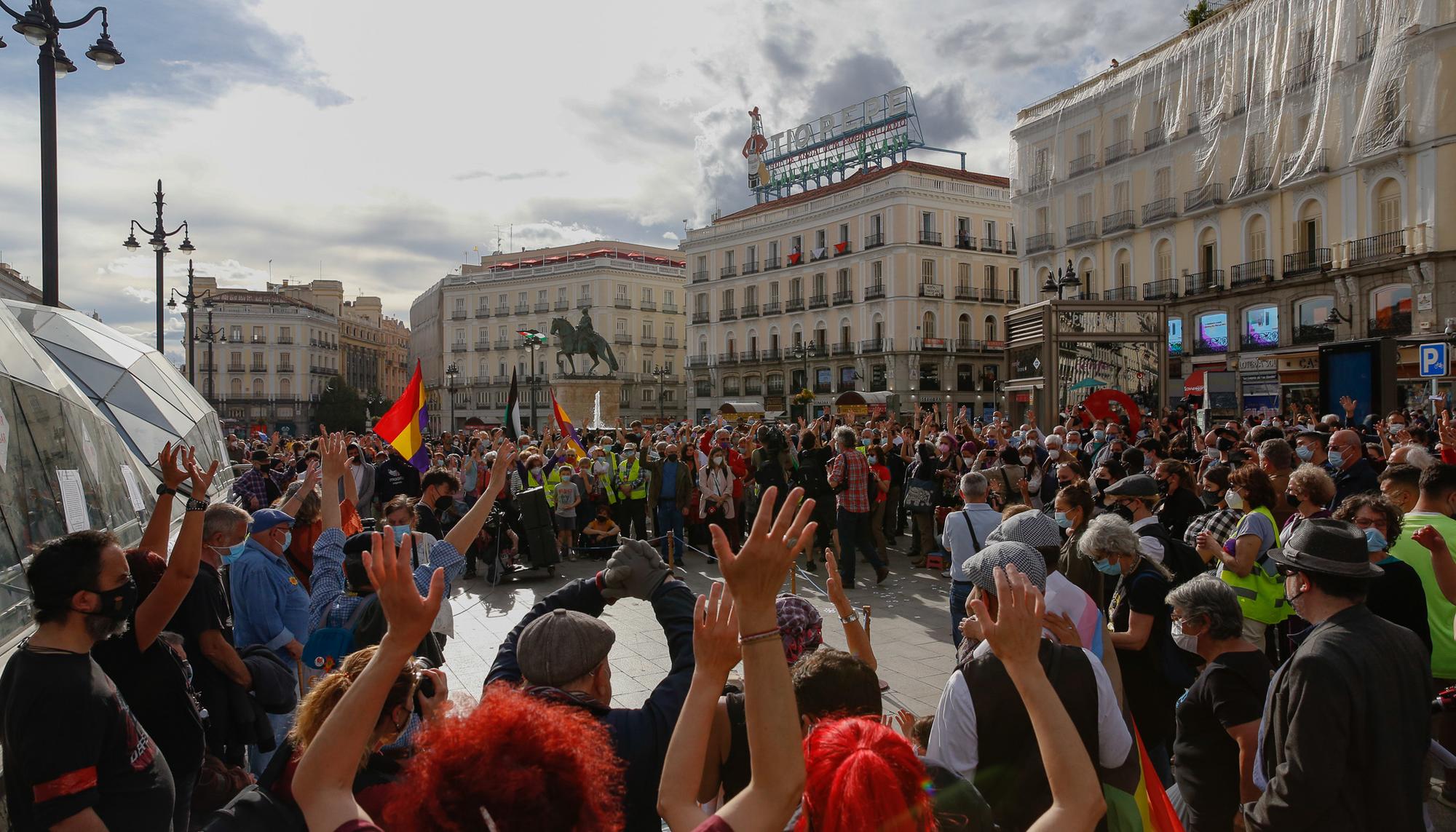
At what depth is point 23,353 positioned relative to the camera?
6039mm

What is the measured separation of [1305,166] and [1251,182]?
444 cm

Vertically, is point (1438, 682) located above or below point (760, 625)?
below

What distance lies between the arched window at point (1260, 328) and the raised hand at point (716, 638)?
3216 cm

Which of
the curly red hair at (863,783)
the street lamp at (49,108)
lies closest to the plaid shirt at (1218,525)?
the curly red hair at (863,783)

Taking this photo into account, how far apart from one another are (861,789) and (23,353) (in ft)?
22.5

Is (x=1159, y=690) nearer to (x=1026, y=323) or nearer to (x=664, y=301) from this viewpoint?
(x=1026, y=323)

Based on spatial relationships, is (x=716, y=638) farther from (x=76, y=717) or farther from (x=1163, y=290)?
(x=1163, y=290)

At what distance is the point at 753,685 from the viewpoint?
170 centimetres

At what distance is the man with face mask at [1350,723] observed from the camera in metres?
2.52

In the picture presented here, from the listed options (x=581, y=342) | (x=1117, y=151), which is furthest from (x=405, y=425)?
(x=1117, y=151)

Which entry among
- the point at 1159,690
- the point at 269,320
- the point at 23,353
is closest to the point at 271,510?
the point at 23,353

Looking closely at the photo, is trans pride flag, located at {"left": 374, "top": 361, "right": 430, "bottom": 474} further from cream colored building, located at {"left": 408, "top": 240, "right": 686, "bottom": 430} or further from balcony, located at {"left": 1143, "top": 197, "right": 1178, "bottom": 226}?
cream colored building, located at {"left": 408, "top": 240, "right": 686, "bottom": 430}

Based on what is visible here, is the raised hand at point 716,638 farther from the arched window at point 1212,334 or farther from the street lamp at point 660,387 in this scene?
the street lamp at point 660,387

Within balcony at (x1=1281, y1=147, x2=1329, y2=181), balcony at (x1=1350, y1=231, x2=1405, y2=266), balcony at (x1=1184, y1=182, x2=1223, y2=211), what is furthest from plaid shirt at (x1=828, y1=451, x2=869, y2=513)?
balcony at (x1=1184, y1=182, x2=1223, y2=211)
